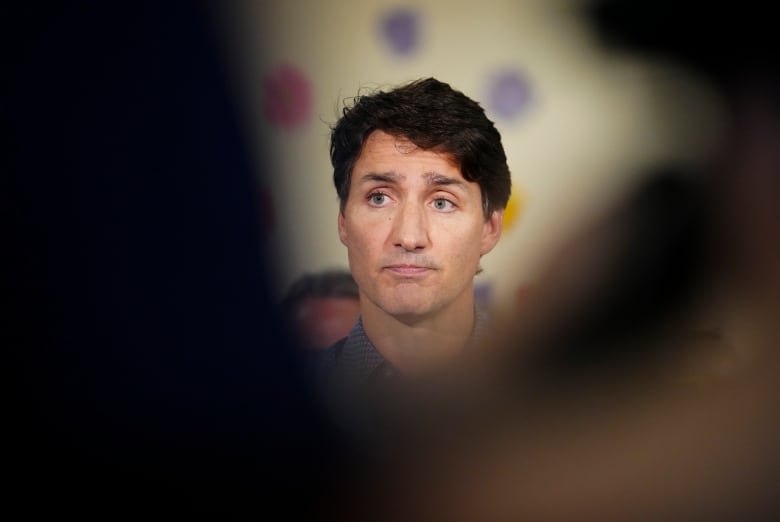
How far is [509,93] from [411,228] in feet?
1.13

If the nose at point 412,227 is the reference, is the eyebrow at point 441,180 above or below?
above

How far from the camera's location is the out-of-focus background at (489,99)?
1.46m

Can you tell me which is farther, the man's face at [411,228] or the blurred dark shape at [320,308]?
the blurred dark shape at [320,308]

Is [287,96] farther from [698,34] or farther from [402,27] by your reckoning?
[698,34]

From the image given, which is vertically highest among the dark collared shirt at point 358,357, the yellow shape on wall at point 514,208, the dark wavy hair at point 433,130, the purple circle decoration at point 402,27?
the purple circle decoration at point 402,27

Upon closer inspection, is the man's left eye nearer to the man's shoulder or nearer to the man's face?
the man's face

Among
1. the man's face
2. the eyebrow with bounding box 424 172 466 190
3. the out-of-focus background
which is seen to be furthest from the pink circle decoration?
the eyebrow with bounding box 424 172 466 190

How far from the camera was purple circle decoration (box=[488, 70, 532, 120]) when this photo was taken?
146cm

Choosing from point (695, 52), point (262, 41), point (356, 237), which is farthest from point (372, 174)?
point (695, 52)

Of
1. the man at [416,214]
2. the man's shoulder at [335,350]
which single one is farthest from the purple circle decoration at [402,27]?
the man's shoulder at [335,350]

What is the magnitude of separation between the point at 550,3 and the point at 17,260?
118cm

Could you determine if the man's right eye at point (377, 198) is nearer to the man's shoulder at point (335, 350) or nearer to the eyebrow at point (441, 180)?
the eyebrow at point (441, 180)

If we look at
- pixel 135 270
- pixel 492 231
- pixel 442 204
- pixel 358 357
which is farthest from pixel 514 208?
pixel 135 270

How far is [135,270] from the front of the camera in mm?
1530
